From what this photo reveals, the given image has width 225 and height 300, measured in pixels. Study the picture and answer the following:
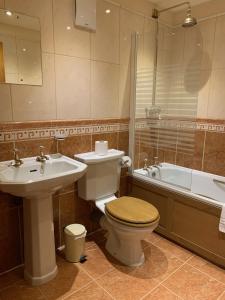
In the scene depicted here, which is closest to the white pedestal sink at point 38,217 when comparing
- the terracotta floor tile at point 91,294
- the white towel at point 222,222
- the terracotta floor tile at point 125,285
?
the terracotta floor tile at point 91,294

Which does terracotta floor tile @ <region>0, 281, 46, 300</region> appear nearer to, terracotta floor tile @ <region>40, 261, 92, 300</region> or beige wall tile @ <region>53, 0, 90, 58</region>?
terracotta floor tile @ <region>40, 261, 92, 300</region>

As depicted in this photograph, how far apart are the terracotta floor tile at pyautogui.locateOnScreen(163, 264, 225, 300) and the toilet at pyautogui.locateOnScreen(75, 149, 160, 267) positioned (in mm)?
311

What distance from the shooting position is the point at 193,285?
5.60ft

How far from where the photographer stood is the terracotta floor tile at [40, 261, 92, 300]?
5.32 ft

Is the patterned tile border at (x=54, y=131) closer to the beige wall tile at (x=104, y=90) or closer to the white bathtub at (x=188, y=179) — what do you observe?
the beige wall tile at (x=104, y=90)

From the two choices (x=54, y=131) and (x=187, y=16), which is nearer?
(x=54, y=131)

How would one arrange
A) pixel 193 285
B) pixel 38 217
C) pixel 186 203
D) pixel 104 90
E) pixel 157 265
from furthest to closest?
1. pixel 104 90
2. pixel 186 203
3. pixel 157 265
4. pixel 193 285
5. pixel 38 217

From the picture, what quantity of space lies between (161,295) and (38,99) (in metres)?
1.71

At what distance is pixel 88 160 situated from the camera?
1.93 metres

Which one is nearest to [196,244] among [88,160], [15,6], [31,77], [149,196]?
[149,196]

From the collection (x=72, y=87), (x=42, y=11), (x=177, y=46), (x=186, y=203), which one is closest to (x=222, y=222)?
(x=186, y=203)

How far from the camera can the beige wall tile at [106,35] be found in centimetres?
205

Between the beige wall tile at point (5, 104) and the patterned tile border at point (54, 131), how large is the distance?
10cm

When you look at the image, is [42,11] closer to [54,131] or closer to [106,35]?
[106,35]
